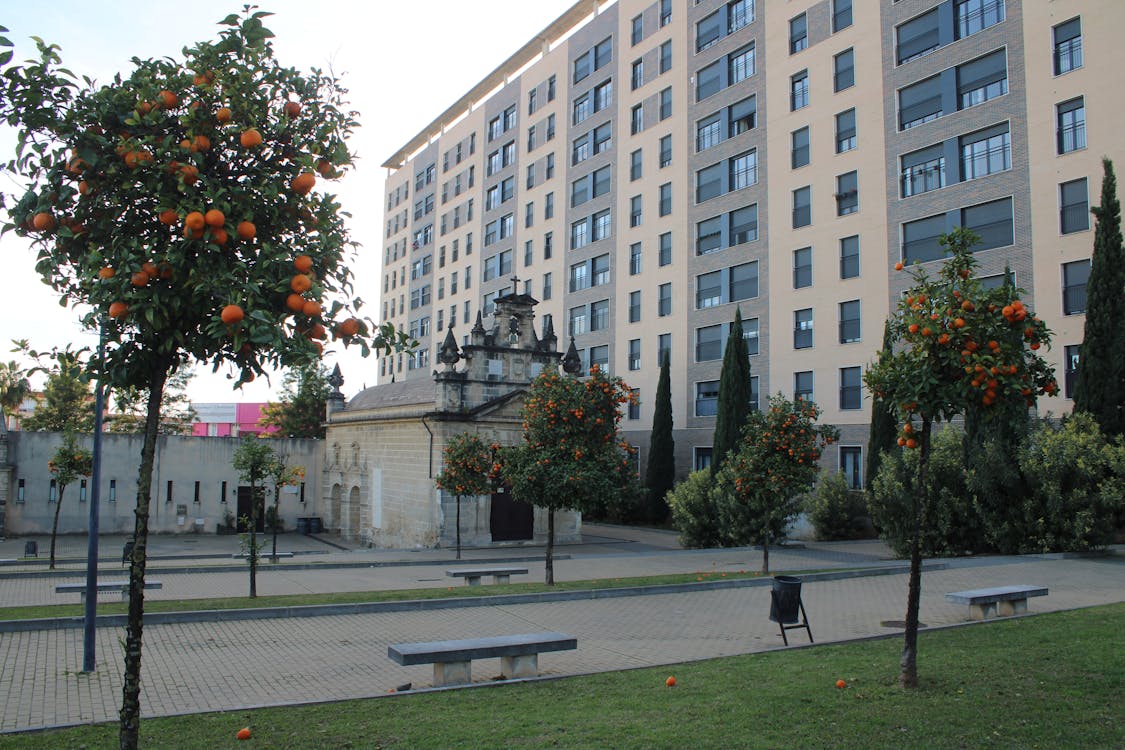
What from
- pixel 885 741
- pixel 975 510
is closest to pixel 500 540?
pixel 975 510

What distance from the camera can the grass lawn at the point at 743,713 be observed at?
677 cm

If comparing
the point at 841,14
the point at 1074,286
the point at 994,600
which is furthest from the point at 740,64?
the point at 994,600

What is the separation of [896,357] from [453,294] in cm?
5413

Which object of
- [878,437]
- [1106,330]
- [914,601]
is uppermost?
[1106,330]

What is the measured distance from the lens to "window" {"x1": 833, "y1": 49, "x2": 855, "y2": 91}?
34.2 meters

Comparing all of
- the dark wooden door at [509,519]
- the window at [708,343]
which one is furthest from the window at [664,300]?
the dark wooden door at [509,519]

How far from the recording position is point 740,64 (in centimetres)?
3953

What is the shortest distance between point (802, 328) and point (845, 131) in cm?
837

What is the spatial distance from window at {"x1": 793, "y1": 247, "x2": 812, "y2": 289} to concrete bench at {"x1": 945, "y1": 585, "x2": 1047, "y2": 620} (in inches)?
917

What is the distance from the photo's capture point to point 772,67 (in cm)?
3762

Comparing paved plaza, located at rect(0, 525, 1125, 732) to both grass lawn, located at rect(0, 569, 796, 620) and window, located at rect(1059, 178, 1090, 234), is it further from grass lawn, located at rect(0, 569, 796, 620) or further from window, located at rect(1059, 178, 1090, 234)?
window, located at rect(1059, 178, 1090, 234)

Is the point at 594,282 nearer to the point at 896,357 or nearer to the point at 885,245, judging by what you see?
the point at 885,245

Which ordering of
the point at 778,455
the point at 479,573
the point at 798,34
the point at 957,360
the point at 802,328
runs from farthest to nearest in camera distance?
the point at 798,34, the point at 802,328, the point at 778,455, the point at 479,573, the point at 957,360

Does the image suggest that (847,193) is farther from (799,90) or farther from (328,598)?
(328,598)
